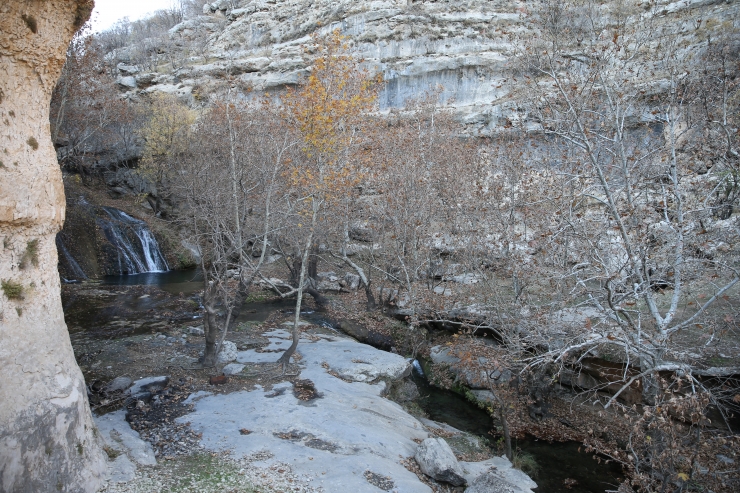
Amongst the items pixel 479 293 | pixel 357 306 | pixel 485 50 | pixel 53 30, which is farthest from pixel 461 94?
pixel 53 30

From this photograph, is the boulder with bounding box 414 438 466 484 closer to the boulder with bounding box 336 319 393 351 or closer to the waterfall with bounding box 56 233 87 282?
the boulder with bounding box 336 319 393 351

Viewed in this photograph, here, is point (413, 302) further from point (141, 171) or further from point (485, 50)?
point (485, 50)

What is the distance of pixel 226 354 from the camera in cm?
1110

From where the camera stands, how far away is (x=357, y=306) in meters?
19.2

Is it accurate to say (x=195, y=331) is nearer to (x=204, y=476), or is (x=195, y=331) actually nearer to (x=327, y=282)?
(x=204, y=476)

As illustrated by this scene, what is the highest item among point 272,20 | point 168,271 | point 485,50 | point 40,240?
point 272,20

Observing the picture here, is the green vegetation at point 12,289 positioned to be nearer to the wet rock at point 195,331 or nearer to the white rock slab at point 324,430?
the white rock slab at point 324,430

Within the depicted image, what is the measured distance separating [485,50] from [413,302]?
30.8 meters

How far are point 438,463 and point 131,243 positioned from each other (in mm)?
23894

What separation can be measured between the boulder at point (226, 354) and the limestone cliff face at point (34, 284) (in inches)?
208

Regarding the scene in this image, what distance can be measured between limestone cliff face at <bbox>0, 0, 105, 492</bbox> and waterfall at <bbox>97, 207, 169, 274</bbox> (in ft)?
70.6

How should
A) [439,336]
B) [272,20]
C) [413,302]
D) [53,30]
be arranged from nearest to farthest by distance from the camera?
[53,30], [413,302], [439,336], [272,20]

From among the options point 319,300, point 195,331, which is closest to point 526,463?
point 195,331

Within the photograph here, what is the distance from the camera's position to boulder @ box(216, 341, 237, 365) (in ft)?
35.7
